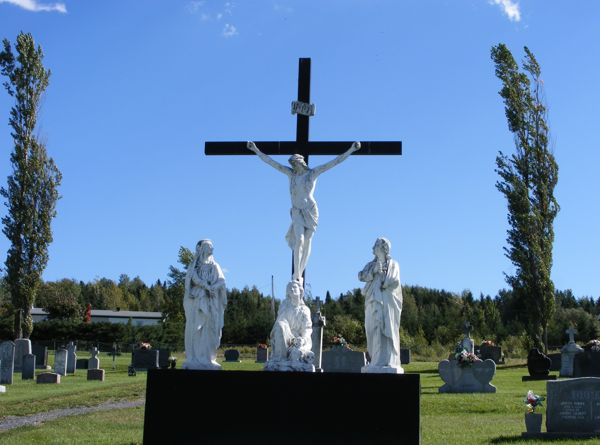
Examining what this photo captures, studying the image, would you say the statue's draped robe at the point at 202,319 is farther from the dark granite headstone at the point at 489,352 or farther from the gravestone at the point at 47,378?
the dark granite headstone at the point at 489,352

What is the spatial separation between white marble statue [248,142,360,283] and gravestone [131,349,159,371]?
900 inches

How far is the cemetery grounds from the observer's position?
518 inches

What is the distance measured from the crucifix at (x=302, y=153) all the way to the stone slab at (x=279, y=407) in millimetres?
2043

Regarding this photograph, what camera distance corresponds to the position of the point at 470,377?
21969 millimetres

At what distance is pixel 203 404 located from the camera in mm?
10195

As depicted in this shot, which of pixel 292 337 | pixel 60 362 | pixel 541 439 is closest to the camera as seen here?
pixel 292 337

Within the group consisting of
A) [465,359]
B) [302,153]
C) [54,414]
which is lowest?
[54,414]

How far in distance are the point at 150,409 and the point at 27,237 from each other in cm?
3097

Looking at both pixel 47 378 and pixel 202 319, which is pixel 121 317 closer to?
pixel 47 378

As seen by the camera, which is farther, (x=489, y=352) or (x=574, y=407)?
(x=489, y=352)

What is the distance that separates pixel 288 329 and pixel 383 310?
1350 mm

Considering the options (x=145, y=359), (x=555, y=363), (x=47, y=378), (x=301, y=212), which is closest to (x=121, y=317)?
(x=145, y=359)

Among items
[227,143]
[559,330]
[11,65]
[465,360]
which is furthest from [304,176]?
[559,330]

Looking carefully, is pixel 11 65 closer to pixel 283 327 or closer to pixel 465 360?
pixel 465 360
